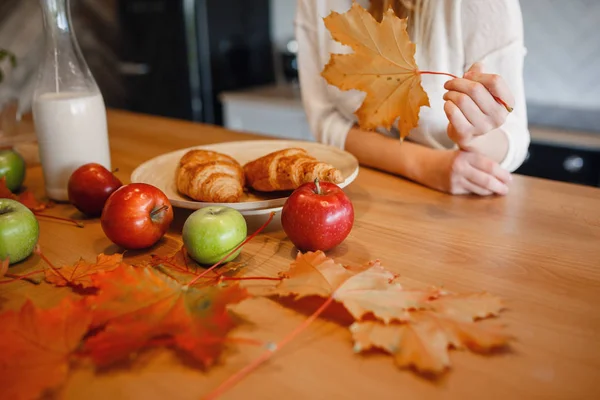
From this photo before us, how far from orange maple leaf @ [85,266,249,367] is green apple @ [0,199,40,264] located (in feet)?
0.61

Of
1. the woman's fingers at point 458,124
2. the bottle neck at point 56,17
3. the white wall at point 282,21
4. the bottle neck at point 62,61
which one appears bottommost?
the woman's fingers at point 458,124

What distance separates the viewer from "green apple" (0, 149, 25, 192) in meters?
0.95

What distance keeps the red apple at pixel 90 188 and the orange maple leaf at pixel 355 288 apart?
38 cm

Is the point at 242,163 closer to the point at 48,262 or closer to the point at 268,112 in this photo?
the point at 48,262

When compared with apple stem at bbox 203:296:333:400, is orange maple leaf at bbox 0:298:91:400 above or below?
above

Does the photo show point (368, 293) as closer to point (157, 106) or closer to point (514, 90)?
point (514, 90)

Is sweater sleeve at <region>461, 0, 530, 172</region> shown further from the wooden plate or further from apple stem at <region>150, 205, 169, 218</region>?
apple stem at <region>150, 205, 169, 218</region>

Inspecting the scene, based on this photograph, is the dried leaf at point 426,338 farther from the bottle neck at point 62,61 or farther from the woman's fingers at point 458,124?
the bottle neck at point 62,61

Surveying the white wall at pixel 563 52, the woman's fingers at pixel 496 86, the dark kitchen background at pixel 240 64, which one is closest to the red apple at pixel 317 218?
the woman's fingers at pixel 496 86

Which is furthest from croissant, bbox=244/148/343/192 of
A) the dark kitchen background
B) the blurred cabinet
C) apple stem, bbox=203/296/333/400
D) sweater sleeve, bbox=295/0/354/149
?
the blurred cabinet

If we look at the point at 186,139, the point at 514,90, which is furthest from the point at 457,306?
Answer: the point at 186,139

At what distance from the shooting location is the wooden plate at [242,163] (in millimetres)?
771

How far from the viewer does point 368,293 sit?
1.79ft

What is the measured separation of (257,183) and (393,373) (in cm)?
45
